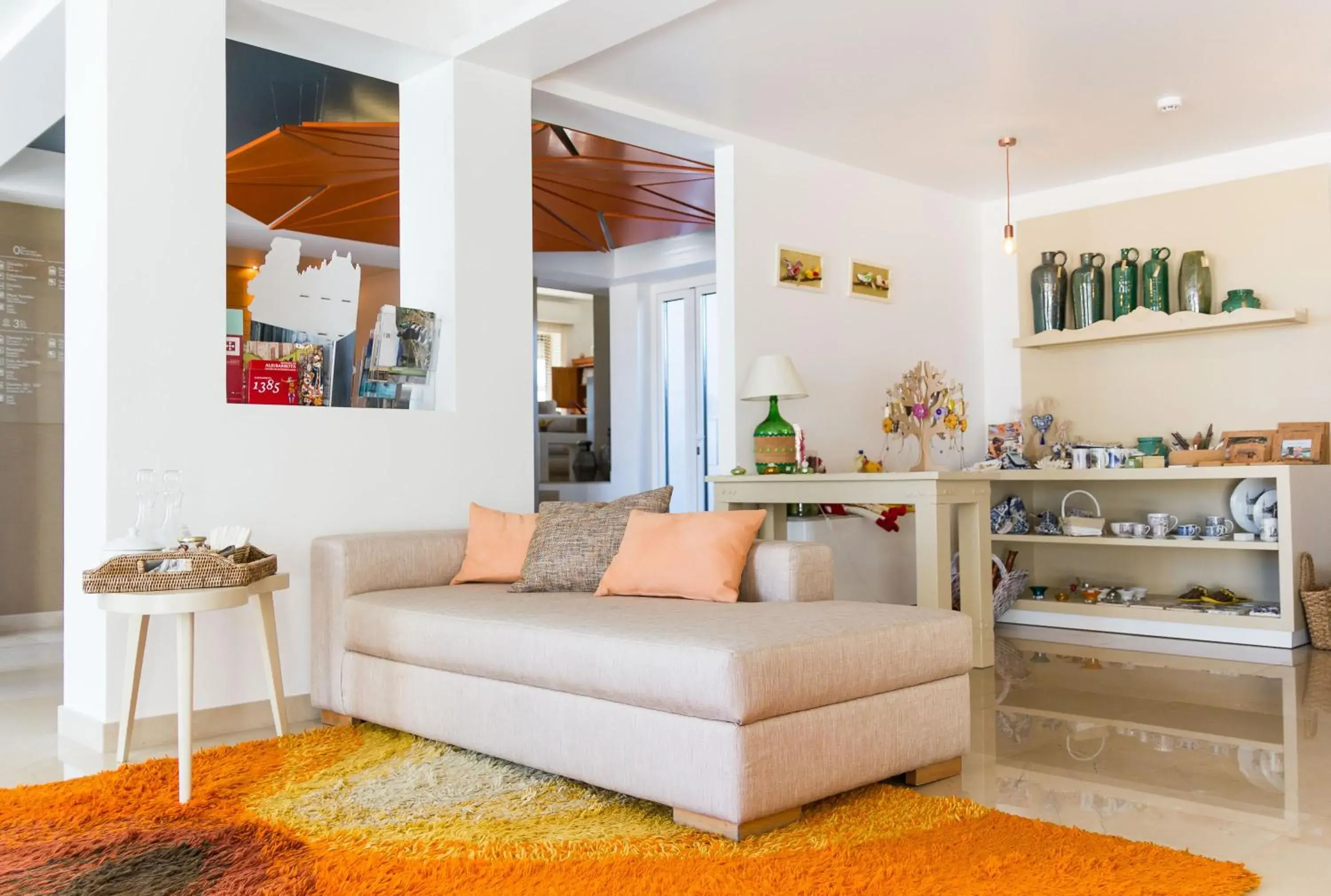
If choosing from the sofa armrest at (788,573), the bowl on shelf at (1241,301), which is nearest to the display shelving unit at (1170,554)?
the bowl on shelf at (1241,301)

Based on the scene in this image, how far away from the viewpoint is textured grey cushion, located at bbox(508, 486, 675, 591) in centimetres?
354

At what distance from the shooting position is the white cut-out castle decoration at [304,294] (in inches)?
155

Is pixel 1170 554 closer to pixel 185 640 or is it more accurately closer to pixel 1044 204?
pixel 1044 204

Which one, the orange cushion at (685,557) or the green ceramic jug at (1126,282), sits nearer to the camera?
the orange cushion at (685,557)

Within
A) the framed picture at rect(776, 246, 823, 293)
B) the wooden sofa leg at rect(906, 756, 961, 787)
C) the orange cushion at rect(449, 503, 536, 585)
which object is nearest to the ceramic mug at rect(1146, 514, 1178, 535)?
the framed picture at rect(776, 246, 823, 293)

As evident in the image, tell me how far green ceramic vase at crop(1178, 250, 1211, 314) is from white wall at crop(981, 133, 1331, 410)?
17.0 inches

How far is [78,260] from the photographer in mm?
3580

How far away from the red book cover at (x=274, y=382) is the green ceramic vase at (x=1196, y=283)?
15.0ft

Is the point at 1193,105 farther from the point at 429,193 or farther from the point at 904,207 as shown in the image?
the point at 429,193

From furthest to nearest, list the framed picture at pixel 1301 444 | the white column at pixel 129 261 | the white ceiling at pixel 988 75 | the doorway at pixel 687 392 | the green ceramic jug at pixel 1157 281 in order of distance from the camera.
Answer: the doorway at pixel 687 392 → the green ceramic jug at pixel 1157 281 → the framed picture at pixel 1301 444 → the white ceiling at pixel 988 75 → the white column at pixel 129 261

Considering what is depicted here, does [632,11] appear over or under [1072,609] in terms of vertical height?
over

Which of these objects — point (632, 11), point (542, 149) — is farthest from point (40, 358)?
point (632, 11)

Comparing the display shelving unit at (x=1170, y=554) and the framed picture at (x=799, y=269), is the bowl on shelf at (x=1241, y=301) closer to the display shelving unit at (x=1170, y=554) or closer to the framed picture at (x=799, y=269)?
the display shelving unit at (x=1170, y=554)

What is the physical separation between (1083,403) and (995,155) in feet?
5.24
